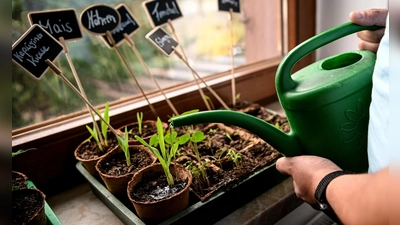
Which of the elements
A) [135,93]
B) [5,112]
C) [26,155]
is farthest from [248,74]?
[5,112]

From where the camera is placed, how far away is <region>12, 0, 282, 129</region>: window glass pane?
37.8 inches

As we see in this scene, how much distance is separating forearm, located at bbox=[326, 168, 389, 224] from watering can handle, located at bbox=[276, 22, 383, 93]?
0.21m

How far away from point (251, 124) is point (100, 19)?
1.59ft

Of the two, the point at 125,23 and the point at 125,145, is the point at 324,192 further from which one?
the point at 125,23

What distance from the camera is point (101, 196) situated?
0.90 meters

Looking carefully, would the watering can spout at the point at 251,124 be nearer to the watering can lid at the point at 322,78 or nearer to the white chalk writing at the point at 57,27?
the watering can lid at the point at 322,78

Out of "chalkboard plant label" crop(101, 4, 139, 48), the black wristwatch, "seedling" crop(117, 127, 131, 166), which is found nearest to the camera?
the black wristwatch

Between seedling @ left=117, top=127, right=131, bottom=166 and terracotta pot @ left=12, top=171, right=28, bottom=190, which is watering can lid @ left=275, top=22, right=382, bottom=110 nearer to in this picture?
seedling @ left=117, top=127, right=131, bottom=166

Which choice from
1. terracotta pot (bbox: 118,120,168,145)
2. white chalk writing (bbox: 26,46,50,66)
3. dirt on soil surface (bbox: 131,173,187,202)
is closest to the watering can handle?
dirt on soil surface (bbox: 131,173,187,202)

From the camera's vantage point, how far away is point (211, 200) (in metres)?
0.79

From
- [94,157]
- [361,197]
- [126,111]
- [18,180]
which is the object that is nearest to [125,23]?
[126,111]

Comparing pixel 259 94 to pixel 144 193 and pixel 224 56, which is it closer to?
pixel 224 56

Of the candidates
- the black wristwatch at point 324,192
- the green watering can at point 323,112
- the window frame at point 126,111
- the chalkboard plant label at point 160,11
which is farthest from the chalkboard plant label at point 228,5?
the black wristwatch at point 324,192

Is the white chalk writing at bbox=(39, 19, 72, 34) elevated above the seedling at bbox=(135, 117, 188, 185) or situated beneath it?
elevated above
